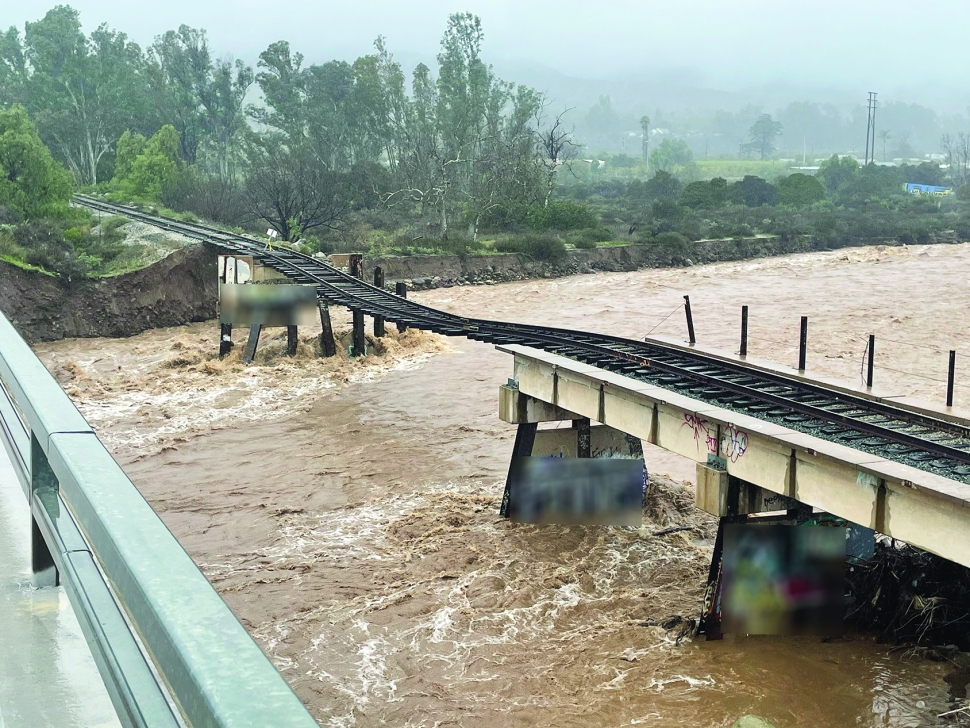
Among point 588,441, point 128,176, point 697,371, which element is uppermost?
point 128,176

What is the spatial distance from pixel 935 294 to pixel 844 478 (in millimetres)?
31021

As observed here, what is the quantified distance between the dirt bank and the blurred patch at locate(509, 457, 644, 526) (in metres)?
20.3

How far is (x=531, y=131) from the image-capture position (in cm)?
7319

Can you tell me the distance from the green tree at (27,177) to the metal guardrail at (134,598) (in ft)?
130

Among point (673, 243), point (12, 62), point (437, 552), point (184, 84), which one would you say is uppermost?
point (12, 62)

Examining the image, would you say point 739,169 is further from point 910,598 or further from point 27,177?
point 910,598

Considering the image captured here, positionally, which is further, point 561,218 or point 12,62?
point 12,62

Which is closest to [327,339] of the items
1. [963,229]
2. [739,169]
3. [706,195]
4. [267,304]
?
[267,304]

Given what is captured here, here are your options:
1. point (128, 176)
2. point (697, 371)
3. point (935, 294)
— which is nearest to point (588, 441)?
point (697, 371)

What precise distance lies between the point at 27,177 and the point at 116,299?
9.89 m

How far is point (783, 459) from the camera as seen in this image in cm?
1056

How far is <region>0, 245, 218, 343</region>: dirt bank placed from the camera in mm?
31406

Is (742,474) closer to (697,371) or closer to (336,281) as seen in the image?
(697,371)

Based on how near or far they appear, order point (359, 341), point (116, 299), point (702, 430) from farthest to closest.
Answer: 1. point (116, 299)
2. point (359, 341)
3. point (702, 430)
